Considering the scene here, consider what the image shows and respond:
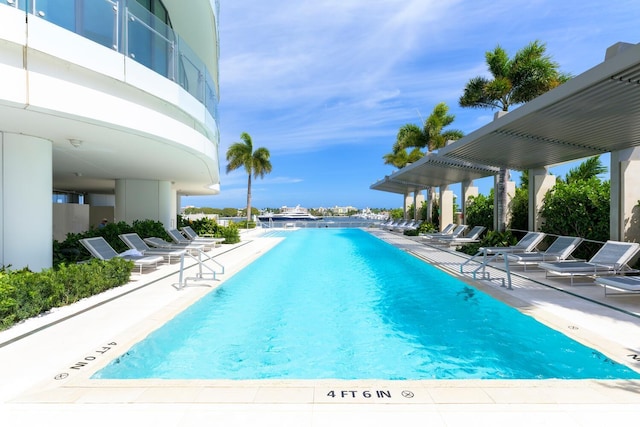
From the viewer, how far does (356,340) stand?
517 cm

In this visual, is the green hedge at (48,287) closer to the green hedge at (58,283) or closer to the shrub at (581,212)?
the green hedge at (58,283)

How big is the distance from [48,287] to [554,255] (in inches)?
450

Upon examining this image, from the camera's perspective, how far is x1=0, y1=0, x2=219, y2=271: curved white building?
5.04 m

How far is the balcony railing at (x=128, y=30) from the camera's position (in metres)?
5.39

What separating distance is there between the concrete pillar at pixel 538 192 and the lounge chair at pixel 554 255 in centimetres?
247

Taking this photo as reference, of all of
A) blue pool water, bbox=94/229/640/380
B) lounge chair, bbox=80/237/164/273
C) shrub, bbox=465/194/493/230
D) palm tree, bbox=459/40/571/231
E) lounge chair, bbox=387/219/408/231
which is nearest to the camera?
blue pool water, bbox=94/229/640/380

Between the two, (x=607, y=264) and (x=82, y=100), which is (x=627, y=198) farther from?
(x=82, y=100)

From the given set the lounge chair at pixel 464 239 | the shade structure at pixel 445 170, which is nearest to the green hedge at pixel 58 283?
the shade structure at pixel 445 170

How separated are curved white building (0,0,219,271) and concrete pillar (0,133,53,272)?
17 mm

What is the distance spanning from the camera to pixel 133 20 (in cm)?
668

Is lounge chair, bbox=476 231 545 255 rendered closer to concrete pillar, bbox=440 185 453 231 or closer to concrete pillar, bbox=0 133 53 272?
concrete pillar, bbox=440 185 453 231

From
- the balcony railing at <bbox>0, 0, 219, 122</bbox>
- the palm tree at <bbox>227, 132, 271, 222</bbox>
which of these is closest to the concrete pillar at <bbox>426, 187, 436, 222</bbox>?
the palm tree at <bbox>227, 132, 271, 222</bbox>
